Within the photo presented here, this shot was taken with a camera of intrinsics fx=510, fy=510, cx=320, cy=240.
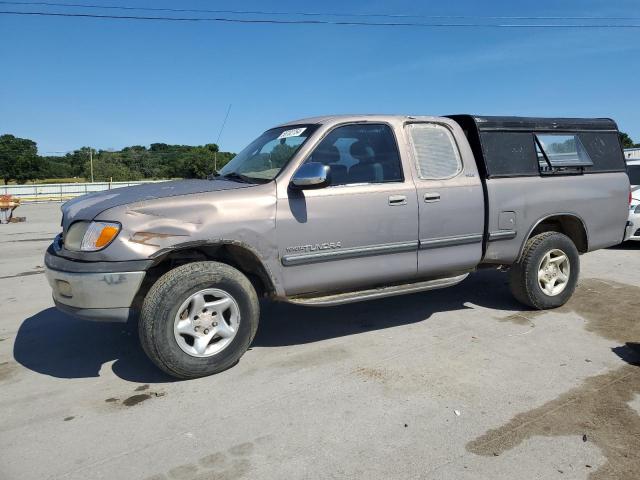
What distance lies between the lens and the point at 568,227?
18.5 feet

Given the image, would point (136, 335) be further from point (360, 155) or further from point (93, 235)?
point (360, 155)

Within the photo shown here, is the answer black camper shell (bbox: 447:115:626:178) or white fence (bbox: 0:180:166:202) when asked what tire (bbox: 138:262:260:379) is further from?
white fence (bbox: 0:180:166:202)

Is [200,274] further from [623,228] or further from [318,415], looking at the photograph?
[623,228]

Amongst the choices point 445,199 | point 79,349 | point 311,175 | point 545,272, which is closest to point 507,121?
point 445,199

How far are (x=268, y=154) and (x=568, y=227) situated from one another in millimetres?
3457

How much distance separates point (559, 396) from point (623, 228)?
3.35m

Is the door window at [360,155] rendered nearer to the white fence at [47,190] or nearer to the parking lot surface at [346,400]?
the parking lot surface at [346,400]

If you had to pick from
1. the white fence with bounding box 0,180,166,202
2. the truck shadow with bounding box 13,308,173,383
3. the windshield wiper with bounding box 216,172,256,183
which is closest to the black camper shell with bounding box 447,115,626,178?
the windshield wiper with bounding box 216,172,256,183

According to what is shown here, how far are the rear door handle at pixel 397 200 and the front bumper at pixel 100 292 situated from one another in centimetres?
207

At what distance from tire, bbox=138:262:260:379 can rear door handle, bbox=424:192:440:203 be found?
1749 millimetres

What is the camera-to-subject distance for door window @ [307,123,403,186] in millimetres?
4246

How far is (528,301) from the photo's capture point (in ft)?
17.3

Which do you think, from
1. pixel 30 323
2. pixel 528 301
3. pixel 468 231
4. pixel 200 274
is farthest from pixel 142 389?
pixel 528 301

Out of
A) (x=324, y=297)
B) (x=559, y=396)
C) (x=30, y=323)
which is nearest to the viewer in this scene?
(x=559, y=396)
